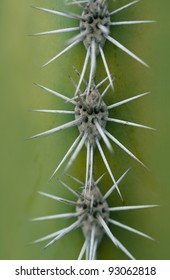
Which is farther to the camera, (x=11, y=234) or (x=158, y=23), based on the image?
(x=11, y=234)

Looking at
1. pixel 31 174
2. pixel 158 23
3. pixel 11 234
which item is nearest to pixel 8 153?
pixel 31 174
